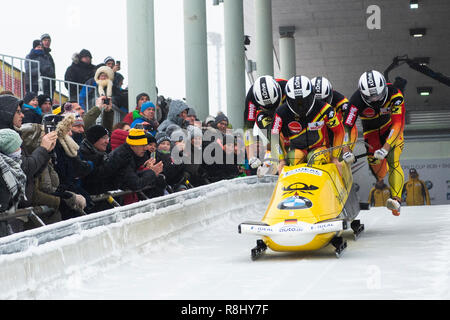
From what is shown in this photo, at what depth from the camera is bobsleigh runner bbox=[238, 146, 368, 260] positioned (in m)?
5.30

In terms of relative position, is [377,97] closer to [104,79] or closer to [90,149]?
[90,149]

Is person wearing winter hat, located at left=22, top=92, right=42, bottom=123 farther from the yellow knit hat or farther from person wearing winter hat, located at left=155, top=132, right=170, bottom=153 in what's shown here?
person wearing winter hat, located at left=155, top=132, right=170, bottom=153

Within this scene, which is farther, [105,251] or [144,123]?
[144,123]

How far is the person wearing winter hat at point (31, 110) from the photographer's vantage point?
6.67 metres

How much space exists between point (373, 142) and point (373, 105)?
1.72 ft

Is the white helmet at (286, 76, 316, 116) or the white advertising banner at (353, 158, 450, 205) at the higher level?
the white helmet at (286, 76, 316, 116)

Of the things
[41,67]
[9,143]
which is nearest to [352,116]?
[41,67]

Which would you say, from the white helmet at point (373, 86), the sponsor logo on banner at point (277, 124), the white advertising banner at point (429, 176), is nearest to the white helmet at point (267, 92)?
the white helmet at point (373, 86)

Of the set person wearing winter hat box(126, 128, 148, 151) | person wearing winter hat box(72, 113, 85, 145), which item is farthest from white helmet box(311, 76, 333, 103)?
person wearing winter hat box(72, 113, 85, 145)

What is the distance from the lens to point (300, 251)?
229 inches

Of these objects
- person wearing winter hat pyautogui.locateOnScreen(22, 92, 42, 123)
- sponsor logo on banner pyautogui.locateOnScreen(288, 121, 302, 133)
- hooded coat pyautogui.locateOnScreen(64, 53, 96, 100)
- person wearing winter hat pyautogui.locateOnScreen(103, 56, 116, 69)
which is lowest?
sponsor logo on banner pyautogui.locateOnScreen(288, 121, 302, 133)

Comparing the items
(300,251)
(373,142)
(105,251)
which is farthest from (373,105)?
(105,251)

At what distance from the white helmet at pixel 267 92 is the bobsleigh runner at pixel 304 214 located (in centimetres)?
154
